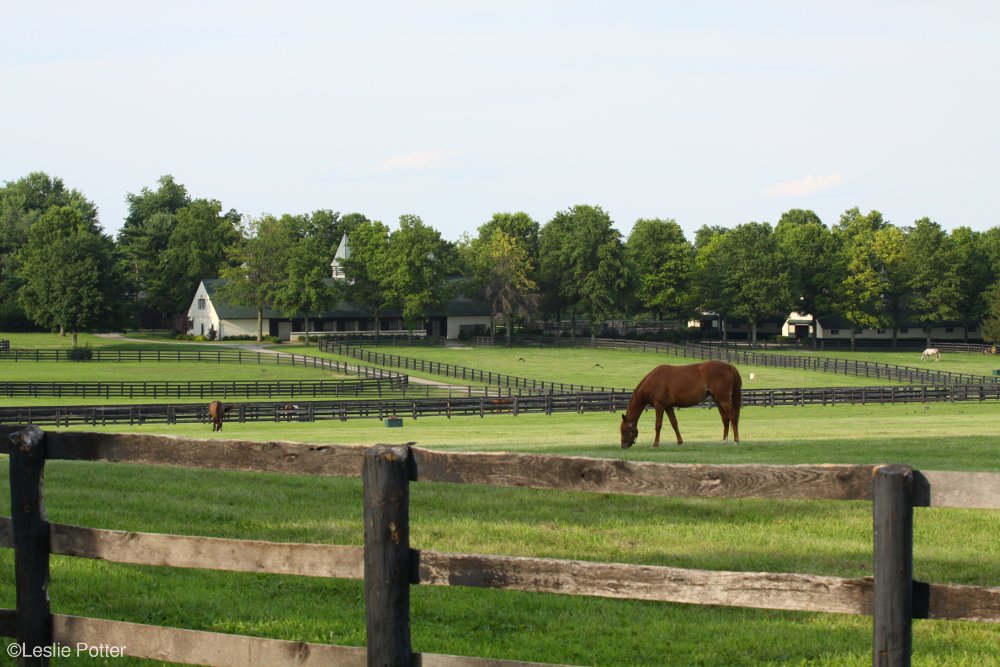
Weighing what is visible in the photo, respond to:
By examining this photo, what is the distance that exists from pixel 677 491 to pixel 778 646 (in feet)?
7.74

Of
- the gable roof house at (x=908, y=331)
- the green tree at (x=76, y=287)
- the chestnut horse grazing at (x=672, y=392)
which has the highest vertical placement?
the green tree at (x=76, y=287)

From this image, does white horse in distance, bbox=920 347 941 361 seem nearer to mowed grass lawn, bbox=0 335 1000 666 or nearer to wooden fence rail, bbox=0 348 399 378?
wooden fence rail, bbox=0 348 399 378

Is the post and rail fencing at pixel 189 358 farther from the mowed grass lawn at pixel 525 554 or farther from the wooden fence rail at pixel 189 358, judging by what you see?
the mowed grass lawn at pixel 525 554

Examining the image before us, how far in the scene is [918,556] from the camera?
9.17 m

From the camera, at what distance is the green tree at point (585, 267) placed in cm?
11119

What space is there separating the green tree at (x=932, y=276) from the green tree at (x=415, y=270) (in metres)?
48.3

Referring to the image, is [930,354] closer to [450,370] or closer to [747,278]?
[747,278]

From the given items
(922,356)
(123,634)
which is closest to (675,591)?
(123,634)

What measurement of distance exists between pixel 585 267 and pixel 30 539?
353 feet

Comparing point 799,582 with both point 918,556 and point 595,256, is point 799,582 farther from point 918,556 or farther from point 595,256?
point 595,256

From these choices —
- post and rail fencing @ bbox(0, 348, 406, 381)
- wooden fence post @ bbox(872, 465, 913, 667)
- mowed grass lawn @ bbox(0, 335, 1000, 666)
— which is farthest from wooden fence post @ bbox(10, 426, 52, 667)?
post and rail fencing @ bbox(0, 348, 406, 381)

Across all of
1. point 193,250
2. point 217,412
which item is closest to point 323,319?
A: point 193,250

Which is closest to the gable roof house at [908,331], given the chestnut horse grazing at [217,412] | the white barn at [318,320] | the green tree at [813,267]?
the green tree at [813,267]

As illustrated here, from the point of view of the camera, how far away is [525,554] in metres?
9.12
